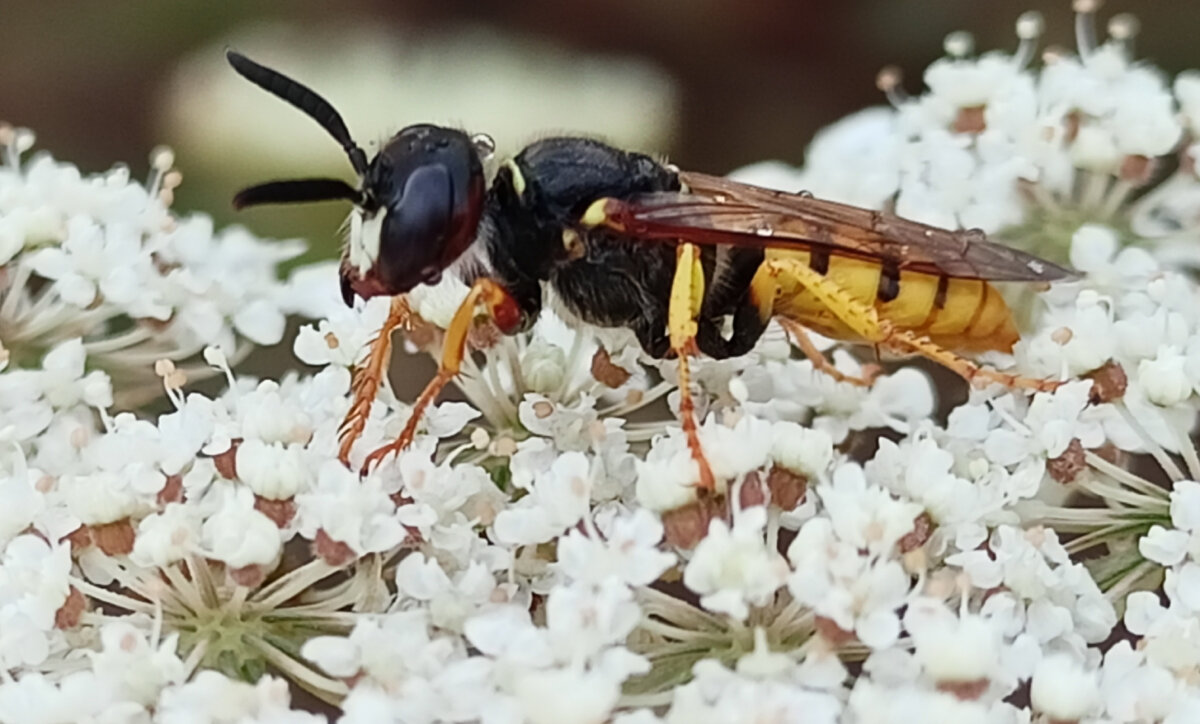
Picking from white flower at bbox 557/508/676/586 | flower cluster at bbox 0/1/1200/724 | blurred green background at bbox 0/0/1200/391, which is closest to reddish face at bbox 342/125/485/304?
flower cluster at bbox 0/1/1200/724

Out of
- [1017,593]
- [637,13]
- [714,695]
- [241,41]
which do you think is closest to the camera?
[714,695]

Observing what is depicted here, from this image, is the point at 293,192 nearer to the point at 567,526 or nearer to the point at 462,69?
the point at 567,526

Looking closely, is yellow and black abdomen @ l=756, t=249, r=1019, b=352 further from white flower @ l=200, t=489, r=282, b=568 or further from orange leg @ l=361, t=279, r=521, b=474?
white flower @ l=200, t=489, r=282, b=568

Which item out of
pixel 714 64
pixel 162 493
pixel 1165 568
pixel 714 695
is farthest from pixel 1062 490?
pixel 714 64

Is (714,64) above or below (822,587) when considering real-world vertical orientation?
below

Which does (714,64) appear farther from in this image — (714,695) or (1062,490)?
(714,695)

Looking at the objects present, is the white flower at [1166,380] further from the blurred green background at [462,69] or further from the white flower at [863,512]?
the blurred green background at [462,69]

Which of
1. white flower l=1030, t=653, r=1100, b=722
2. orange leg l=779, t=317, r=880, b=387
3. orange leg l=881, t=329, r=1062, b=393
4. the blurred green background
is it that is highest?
orange leg l=881, t=329, r=1062, b=393
